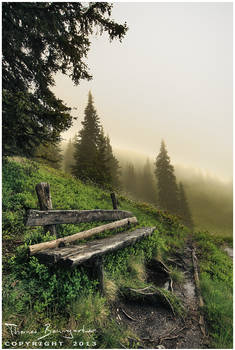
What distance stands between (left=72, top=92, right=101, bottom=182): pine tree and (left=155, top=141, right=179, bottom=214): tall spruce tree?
14.9 m

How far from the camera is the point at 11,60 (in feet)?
19.7

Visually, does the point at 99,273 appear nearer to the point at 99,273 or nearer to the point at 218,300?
the point at 99,273

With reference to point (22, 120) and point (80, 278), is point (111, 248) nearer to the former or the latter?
point (80, 278)

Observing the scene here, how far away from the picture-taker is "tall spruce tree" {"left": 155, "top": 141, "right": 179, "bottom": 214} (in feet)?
98.8

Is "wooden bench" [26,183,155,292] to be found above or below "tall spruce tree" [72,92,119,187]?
below

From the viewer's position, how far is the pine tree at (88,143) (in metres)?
20.0

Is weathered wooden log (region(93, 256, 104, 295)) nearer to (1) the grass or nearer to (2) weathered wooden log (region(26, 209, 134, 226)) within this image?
(2) weathered wooden log (region(26, 209, 134, 226))

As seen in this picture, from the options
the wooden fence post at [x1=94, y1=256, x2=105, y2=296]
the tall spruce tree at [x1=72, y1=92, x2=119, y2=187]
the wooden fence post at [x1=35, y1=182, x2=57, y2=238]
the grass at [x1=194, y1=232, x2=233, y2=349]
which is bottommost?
the grass at [x1=194, y1=232, x2=233, y2=349]

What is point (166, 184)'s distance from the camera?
31500 millimetres

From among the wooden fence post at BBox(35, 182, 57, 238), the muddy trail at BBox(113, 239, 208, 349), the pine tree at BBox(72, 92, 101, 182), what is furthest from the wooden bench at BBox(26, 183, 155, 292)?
the pine tree at BBox(72, 92, 101, 182)

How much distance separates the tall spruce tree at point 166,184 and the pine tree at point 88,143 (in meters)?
14.9

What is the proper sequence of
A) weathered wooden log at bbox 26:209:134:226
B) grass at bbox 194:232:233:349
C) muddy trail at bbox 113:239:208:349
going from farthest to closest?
grass at bbox 194:232:233:349, weathered wooden log at bbox 26:209:134:226, muddy trail at bbox 113:239:208:349

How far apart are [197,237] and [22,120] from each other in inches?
514

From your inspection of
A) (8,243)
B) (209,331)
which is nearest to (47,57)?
(8,243)
